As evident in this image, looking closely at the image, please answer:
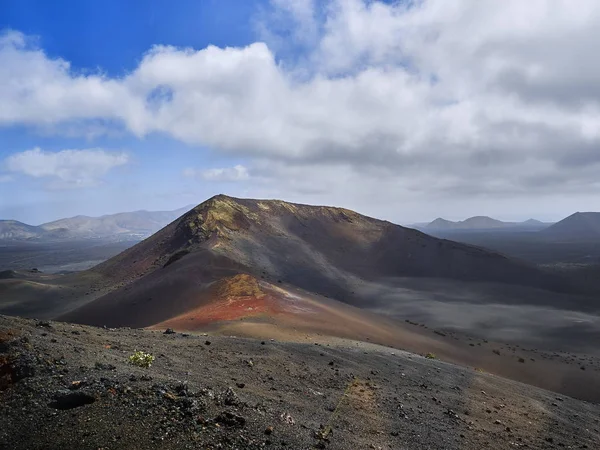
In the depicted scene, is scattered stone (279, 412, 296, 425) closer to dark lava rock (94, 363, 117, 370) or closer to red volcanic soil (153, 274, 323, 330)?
dark lava rock (94, 363, 117, 370)

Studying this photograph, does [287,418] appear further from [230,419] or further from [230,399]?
[230,419]

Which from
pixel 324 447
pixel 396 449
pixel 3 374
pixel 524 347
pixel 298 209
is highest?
pixel 298 209

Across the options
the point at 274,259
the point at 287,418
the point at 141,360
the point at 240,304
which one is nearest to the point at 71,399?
the point at 141,360

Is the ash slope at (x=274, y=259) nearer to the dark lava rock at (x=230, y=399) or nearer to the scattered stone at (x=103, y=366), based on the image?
the scattered stone at (x=103, y=366)

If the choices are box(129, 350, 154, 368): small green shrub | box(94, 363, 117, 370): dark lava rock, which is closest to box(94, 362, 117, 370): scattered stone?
box(94, 363, 117, 370): dark lava rock

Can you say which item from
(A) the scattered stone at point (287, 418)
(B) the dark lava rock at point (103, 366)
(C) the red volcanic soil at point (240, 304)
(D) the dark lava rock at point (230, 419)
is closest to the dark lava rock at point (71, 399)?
(B) the dark lava rock at point (103, 366)

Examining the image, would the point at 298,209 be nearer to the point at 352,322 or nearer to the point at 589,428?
the point at 352,322

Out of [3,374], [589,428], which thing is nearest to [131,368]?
[3,374]
